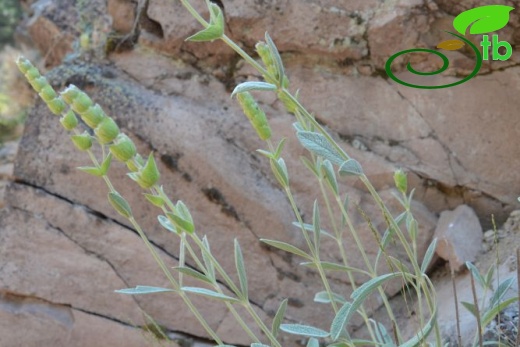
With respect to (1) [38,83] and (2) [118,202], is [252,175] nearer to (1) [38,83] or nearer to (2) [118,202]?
(2) [118,202]

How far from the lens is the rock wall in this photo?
8.26 feet

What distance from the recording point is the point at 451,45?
2.44 metres

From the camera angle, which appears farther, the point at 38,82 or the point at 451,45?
the point at 451,45

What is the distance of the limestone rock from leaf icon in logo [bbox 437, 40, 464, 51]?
0.57 metres

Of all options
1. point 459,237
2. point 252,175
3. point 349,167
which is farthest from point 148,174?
point 459,237

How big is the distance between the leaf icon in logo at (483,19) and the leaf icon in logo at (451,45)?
0.04m

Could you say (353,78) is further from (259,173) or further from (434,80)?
(259,173)

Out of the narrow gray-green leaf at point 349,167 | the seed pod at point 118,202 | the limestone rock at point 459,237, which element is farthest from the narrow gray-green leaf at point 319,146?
the limestone rock at point 459,237

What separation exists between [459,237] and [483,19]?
0.75 m

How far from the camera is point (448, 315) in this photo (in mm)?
2223

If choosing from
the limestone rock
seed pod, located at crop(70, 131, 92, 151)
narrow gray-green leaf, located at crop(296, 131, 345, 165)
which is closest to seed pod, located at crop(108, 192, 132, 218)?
seed pod, located at crop(70, 131, 92, 151)

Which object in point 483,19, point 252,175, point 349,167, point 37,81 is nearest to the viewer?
point 349,167

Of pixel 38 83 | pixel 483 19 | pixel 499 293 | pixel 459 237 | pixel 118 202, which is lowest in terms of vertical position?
pixel 459 237

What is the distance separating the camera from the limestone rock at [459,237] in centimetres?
241
